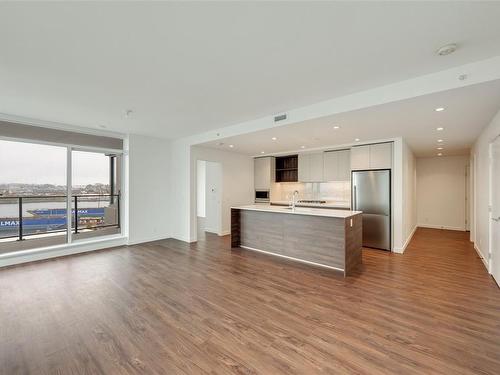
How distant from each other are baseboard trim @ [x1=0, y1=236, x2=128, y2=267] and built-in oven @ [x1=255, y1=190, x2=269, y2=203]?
411 centimetres

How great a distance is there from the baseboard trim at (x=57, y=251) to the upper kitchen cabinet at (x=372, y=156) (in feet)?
20.0

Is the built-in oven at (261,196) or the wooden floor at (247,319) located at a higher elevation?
the built-in oven at (261,196)

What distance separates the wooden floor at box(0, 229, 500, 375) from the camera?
1.93 meters

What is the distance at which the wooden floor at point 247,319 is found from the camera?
6.32 feet

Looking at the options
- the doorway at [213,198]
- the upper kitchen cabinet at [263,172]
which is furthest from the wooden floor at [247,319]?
the upper kitchen cabinet at [263,172]

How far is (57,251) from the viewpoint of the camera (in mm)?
4895

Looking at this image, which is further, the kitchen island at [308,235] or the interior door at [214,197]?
the interior door at [214,197]

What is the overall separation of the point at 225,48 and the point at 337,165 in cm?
489

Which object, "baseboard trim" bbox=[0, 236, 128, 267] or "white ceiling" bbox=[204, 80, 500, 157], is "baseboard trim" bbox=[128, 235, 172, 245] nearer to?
"baseboard trim" bbox=[0, 236, 128, 267]

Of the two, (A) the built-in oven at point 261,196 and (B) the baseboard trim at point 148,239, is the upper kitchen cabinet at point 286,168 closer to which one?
(A) the built-in oven at point 261,196

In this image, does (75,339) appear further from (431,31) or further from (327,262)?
(431,31)

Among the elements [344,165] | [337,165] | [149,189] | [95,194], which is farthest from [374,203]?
[95,194]

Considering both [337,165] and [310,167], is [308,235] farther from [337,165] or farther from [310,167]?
[310,167]

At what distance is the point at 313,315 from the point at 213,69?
3013 millimetres
